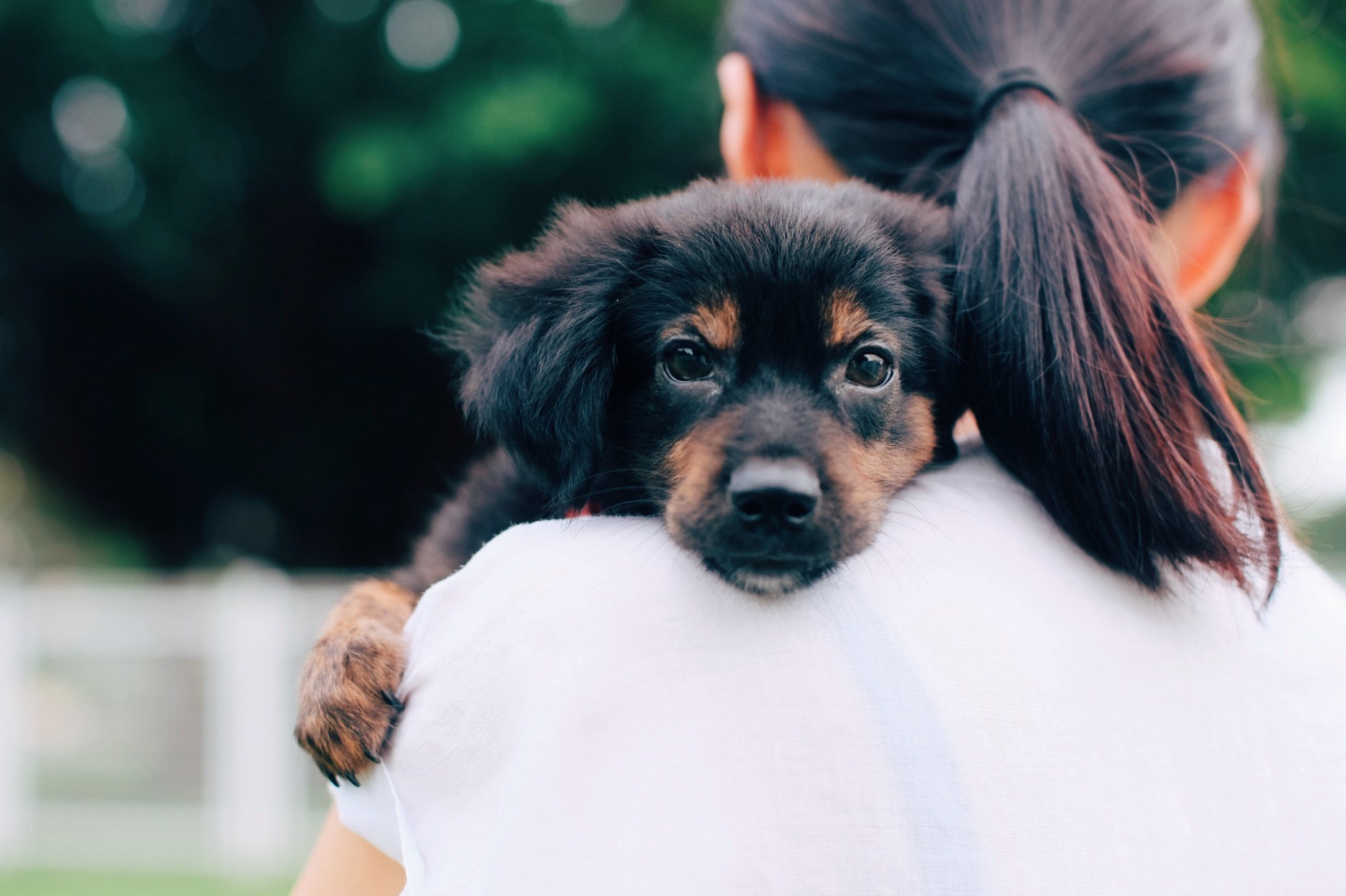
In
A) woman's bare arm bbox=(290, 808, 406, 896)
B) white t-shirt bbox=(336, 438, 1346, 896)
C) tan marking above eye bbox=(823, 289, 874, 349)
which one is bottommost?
woman's bare arm bbox=(290, 808, 406, 896)

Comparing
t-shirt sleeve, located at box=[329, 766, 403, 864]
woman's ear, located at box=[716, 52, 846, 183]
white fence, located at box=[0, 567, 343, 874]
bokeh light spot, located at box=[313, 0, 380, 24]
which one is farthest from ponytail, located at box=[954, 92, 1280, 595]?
white fence, located at box=[0, 567, 343, 874]

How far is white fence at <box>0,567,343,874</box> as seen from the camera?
7617mm

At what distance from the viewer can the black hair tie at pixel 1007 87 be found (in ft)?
5.96

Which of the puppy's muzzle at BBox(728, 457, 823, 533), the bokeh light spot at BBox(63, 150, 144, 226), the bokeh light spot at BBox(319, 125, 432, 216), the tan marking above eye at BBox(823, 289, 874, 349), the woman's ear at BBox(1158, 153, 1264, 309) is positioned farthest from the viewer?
the bokeh light spot at BBox(63, 150, 144, 226)

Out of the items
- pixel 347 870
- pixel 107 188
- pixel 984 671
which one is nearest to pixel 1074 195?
pixel 984 671

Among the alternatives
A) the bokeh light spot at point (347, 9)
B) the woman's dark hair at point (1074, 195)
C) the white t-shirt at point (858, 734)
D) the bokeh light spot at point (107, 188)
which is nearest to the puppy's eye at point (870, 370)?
the woman's dark hair at point (1074, 195)

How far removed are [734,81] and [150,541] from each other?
32.3ft

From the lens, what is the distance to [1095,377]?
→ 1.53 metres

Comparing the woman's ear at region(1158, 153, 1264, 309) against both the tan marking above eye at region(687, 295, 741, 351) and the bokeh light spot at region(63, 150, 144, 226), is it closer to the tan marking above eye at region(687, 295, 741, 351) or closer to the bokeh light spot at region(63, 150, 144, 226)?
the tan marking above eye at region(687, 295, 741, 351)

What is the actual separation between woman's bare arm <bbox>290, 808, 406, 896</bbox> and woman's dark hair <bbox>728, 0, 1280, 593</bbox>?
38.5 inches

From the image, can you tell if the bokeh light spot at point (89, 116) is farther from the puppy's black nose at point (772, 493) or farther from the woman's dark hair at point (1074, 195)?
the puppy's black nose at point (772, 493)

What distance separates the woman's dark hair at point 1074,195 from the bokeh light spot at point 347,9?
18.3ft

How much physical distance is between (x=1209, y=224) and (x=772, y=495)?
117 centimetres

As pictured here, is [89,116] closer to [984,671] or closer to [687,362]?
[687,362]
